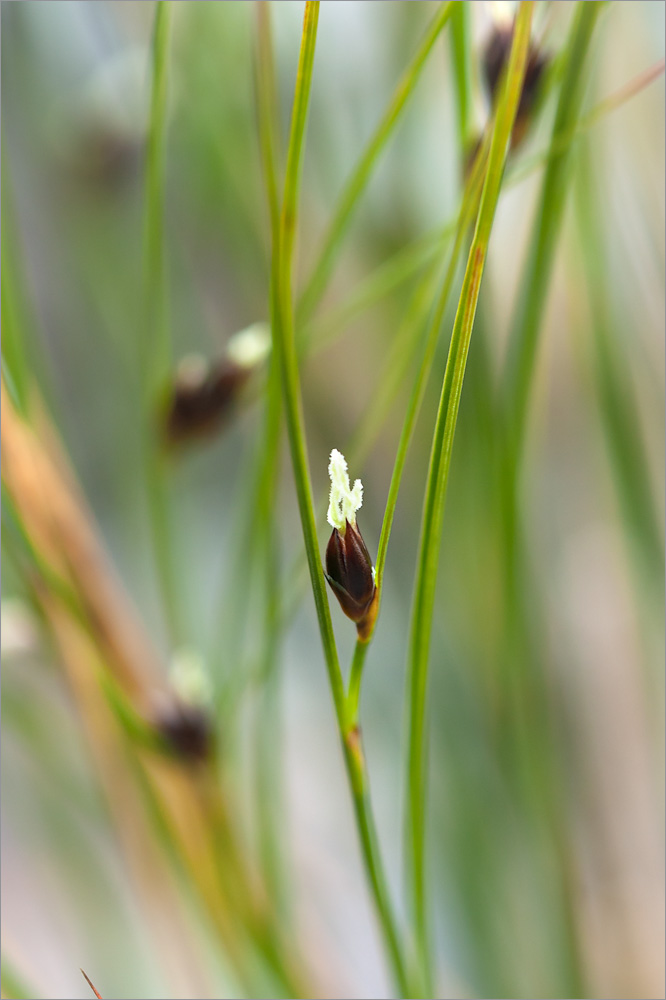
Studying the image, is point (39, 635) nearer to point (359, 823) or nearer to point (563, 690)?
point (359, 823)

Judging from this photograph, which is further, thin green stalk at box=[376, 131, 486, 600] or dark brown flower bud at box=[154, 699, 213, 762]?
dark brown flower bud at box=[154, 699, 213, 762]

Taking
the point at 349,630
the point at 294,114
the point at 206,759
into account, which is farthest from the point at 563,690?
the point at 294,114

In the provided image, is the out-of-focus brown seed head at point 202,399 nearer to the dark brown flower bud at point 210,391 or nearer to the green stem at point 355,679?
the dark brown flower bud at point 210,391

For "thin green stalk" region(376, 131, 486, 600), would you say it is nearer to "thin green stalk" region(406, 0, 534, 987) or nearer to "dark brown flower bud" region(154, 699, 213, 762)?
"thin green stalk" region(406, 0, 534, 987)

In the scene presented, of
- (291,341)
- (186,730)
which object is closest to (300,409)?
(291,341)

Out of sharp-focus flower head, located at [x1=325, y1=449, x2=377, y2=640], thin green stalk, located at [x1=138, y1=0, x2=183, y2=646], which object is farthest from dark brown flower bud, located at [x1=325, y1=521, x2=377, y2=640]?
thin green stalk, located at [x1=138, y1=0, x2=183, y2=646]

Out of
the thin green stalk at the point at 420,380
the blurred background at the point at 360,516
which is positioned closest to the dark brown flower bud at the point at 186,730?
the blurred background at the point at 360,516
